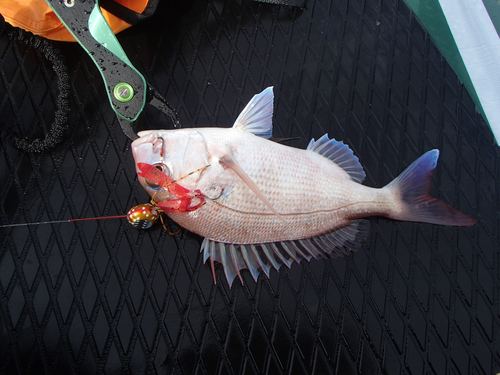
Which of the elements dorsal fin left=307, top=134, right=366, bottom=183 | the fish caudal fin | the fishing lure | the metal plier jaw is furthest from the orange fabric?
the fish caudal fin

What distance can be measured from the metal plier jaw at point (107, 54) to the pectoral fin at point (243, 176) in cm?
41

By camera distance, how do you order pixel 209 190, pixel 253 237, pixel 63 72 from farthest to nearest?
pixel 63 72
pixel 253 237
pixel 209 190

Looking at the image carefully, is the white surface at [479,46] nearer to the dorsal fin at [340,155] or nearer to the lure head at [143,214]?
the dorsal fin at [340,155]

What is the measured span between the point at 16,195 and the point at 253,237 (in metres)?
1.04

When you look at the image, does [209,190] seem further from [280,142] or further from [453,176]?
[453,176]

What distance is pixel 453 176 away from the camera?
57.0 inches

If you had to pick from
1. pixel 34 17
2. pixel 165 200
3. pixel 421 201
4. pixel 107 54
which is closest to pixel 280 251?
pixel 165 200

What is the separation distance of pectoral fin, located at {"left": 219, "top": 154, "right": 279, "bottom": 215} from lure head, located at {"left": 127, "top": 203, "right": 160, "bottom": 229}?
35 cm

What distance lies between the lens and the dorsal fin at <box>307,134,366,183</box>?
1.36 metres

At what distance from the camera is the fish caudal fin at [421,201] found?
1299mm

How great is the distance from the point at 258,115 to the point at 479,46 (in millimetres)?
1336

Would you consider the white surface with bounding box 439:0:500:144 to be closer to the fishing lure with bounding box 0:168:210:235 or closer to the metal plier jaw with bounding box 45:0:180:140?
the fishing lure with bounding box 0:168:210:235

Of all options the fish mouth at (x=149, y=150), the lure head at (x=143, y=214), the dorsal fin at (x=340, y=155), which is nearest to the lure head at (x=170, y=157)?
the fish mouth at (x=149, y=150)

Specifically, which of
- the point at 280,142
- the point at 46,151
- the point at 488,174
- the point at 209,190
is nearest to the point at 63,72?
the point at 46,151
